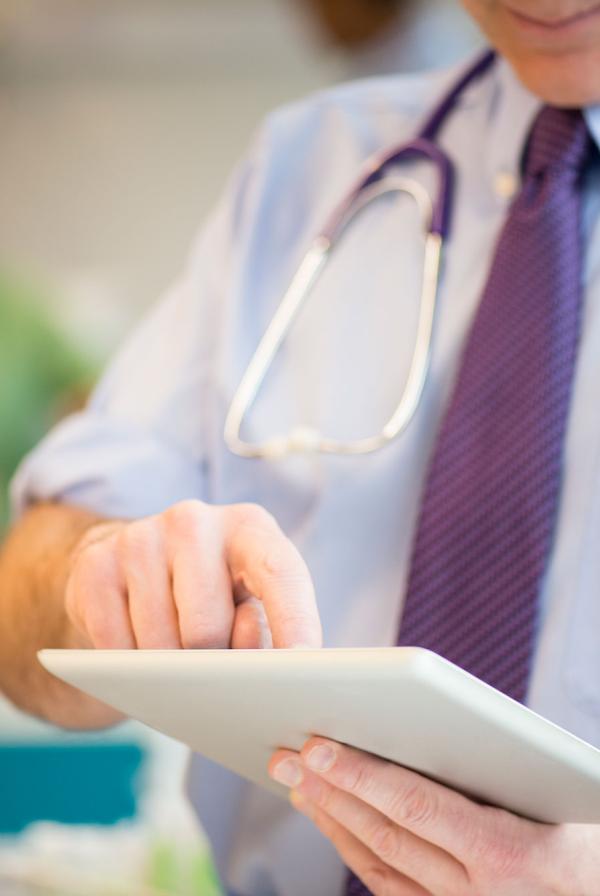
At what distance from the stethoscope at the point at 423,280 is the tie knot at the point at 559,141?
0.09 meters

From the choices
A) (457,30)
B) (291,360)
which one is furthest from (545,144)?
(457,30)

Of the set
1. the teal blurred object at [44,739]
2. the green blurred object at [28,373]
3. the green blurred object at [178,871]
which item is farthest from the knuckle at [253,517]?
the green blurred object at [28,373]

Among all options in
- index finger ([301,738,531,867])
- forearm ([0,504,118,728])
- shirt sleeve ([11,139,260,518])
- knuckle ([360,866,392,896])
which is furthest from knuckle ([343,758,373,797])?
shirt sleeve ([11,139,260,518])

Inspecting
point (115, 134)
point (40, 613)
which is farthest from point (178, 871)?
point (115, 134)

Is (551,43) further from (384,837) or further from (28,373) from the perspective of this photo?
(28,373)

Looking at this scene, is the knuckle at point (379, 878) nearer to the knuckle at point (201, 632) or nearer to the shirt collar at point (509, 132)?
the knuckle at point (201, 632)

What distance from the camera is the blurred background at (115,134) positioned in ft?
8.00

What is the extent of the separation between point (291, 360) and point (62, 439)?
8.1 inches

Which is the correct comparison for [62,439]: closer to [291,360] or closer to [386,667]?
[291,360]

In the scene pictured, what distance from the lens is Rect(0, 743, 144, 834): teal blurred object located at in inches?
64.5

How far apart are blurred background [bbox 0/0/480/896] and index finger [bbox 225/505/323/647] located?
1.68 metres

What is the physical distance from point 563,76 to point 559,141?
0.05 meters

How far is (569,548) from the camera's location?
782 millimetres

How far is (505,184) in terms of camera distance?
3.10ft
